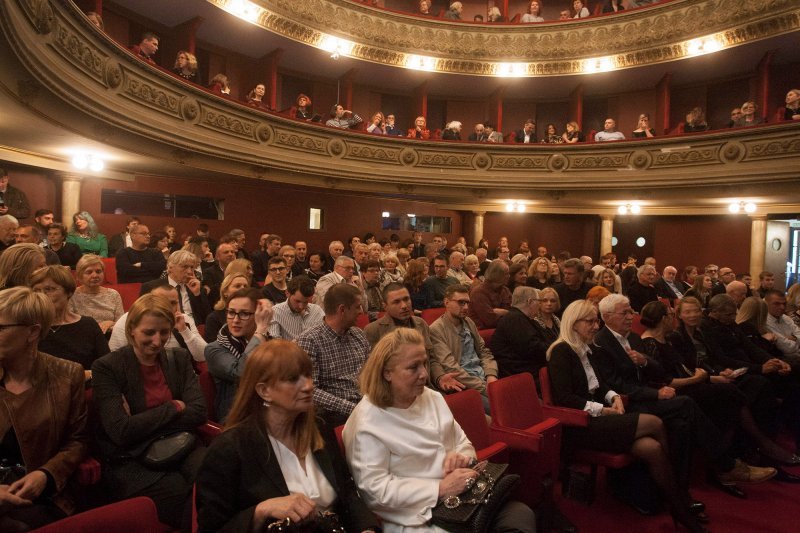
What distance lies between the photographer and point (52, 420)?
1942 mm

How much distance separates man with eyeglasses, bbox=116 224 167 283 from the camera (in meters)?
4.96

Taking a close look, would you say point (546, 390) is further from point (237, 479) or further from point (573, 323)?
point (237, 479)

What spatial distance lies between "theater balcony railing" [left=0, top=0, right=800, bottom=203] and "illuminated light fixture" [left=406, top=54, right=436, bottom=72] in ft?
6.44

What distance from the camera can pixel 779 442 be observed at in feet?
14.2

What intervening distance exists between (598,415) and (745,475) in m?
1.40

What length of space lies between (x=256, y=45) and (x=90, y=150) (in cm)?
481

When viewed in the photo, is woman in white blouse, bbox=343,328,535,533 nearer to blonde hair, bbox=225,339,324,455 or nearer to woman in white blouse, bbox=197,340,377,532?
woman in white blouse, bbox=197,340,377,532

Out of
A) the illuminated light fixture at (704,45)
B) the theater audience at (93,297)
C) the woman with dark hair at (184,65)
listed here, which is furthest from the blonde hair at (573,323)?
the illuminated light fixture at (704,45)

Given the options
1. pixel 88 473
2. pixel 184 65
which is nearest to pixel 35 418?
pixel 88 473

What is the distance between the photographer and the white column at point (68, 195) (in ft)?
26.8

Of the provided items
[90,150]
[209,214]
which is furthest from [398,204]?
[90,150]

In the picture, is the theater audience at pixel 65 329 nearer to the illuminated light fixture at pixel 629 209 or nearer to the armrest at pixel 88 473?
the armrest at pixel 88 473

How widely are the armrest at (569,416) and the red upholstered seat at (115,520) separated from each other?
226 cm

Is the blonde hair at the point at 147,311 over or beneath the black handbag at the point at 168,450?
over
